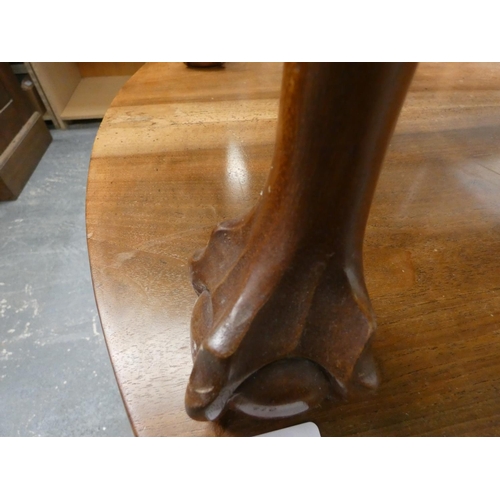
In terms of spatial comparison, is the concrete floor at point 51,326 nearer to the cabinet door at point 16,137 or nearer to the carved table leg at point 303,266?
the cabinet door at point 16,137

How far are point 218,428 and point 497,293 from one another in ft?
0.95

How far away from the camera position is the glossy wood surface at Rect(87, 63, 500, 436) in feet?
1.05

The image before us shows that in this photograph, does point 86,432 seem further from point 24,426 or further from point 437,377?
point 437,377

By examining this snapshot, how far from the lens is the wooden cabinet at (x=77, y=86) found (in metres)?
1.32

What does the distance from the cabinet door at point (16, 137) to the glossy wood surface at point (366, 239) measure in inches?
27.5

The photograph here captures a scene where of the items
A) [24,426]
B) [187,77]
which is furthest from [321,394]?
[24,426]

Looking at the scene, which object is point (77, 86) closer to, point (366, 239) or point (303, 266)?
point (366, 239)

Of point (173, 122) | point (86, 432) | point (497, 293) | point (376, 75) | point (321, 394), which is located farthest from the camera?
point (86, 432)

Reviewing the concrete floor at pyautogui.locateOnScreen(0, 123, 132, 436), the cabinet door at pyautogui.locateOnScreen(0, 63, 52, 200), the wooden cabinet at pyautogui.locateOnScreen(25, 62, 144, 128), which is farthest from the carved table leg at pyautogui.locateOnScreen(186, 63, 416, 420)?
the wooden cabinet at pyautogui.locateOnScreen(25, 62, 144, 128)

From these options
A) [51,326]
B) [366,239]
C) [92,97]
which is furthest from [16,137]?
[366,239]

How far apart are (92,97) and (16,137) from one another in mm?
342

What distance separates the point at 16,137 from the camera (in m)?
1.21

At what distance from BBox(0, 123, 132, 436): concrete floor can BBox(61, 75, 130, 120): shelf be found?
0.86 feet

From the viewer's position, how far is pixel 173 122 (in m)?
0.57
